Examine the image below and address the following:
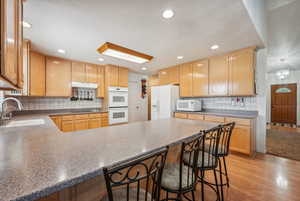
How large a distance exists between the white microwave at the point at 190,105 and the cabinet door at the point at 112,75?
2.14 metres

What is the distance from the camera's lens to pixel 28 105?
3.16 meters

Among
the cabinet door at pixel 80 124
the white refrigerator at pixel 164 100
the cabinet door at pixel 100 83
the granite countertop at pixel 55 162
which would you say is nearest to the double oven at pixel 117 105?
the cabinet door at pixel 100 83

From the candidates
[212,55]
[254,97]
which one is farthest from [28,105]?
[254,97]

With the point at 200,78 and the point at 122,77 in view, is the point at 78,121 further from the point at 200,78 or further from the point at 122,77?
the point at 200,78

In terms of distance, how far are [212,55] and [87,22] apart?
2.90 metres

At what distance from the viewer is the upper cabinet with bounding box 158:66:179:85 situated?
4.24 metres

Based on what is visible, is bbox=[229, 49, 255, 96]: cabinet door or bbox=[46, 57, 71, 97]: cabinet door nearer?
bbox=[229, 49, 255, 96]: cabinet door

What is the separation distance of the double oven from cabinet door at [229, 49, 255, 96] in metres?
3.11

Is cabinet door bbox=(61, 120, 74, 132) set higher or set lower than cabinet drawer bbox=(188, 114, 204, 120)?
lower

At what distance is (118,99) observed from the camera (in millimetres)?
4164

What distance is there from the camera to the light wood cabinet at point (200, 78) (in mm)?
3482

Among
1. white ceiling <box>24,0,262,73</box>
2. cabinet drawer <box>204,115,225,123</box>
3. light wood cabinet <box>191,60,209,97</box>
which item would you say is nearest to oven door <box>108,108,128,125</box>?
white ceiling <box>24,0,262,73</box>

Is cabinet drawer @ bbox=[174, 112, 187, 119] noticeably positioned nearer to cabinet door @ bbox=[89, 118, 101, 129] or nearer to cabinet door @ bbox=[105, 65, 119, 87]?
cabinet door @ bbox=[105, 65, 119, 87]

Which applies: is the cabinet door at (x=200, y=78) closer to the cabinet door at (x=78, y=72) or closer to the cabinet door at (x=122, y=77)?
the cabinet door at (x=122, y=77)
